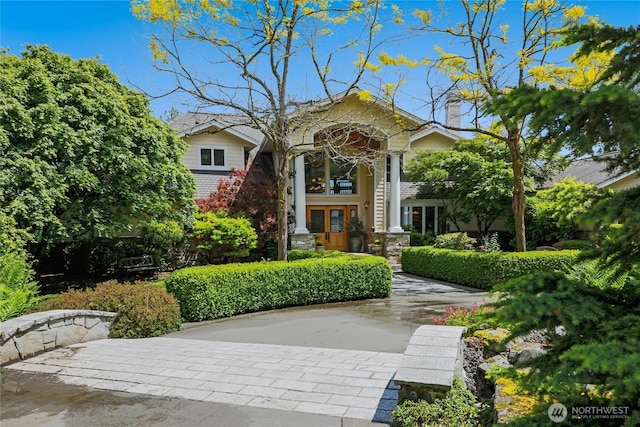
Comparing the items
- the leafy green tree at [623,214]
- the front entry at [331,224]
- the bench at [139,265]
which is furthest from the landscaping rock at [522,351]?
the front entry at [331,224]

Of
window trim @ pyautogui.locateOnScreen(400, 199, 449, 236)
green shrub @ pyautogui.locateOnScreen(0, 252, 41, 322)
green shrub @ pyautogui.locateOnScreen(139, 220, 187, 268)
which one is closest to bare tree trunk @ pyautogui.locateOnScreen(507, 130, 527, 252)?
window trim @ pyautogui.locateOnScreen(400, 199, 449, 236)

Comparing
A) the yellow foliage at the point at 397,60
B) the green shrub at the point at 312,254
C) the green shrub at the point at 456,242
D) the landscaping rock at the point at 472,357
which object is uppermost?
the yellow foliage at the point at 397,60

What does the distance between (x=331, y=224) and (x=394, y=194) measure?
383 cm

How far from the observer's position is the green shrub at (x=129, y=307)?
24.2 ft

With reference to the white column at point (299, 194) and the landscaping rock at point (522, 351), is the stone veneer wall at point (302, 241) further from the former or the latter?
the landscaping rock at point (522, 351)

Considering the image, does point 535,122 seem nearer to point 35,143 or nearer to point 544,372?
point 544,372

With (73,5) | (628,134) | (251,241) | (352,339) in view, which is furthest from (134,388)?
(251,241)

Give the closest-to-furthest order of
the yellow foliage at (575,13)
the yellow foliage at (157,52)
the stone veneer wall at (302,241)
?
the yellow foliage at (157,52) < the yellow foliage at (575,13) < the stone veneer wall at (302,241)

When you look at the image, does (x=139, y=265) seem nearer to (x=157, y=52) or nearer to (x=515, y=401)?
(x=157, y=52)

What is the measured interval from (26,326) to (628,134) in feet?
24.1

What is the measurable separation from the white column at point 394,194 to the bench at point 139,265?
10272 millimetres

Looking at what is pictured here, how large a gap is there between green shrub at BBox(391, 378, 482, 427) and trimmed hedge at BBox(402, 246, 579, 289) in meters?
8.29

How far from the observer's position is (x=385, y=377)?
4746 millimetres

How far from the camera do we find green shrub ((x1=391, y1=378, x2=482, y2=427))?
10.6 feet
